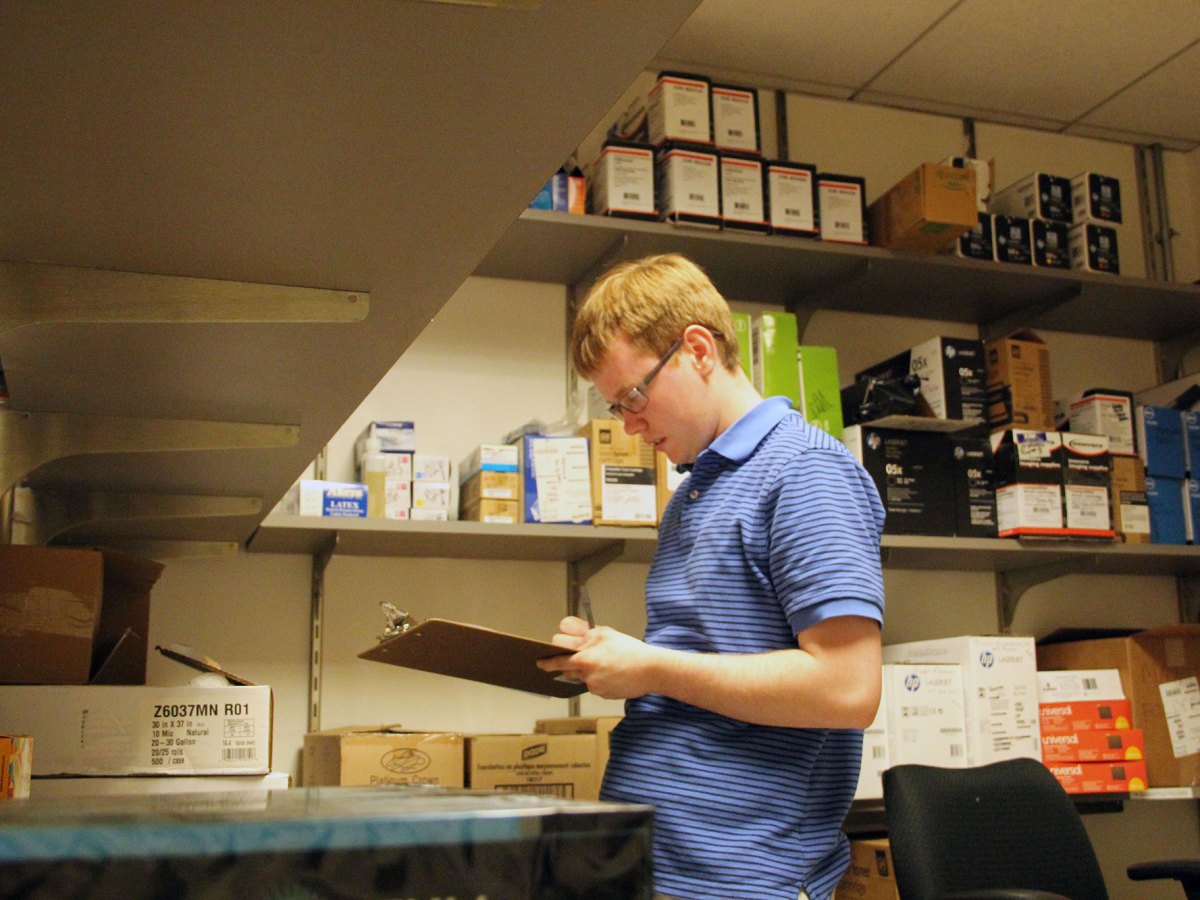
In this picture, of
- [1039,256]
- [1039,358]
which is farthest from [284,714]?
[1039,256]

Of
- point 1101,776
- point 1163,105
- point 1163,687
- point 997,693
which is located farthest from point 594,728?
point 1163,105

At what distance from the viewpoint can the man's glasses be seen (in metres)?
1.46

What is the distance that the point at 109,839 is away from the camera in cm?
29

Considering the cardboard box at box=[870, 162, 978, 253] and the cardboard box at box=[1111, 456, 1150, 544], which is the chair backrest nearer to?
the cardboard box at box=[1111, 456, 1150, 544]

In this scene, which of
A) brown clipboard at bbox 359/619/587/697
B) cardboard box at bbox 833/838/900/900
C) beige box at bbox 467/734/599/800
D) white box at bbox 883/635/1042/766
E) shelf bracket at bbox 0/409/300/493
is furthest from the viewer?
white box at bbox 883/635/1042/766

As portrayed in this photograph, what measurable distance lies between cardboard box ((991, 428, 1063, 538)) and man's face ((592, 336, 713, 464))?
5.28ft

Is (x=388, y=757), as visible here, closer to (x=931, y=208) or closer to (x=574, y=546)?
(x=574, y=546)

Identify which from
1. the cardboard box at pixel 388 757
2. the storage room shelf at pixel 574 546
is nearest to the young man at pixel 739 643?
the cardboard box at pixel 388 757

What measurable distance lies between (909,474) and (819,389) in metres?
0.31

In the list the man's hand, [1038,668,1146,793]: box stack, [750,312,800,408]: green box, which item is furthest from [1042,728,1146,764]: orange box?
the man's hand

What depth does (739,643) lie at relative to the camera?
1299 mm

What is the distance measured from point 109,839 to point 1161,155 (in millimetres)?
4101

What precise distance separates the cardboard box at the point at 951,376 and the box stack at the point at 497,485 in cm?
97

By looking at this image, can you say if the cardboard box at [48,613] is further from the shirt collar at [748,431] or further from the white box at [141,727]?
the shirt collar at [748,431]
